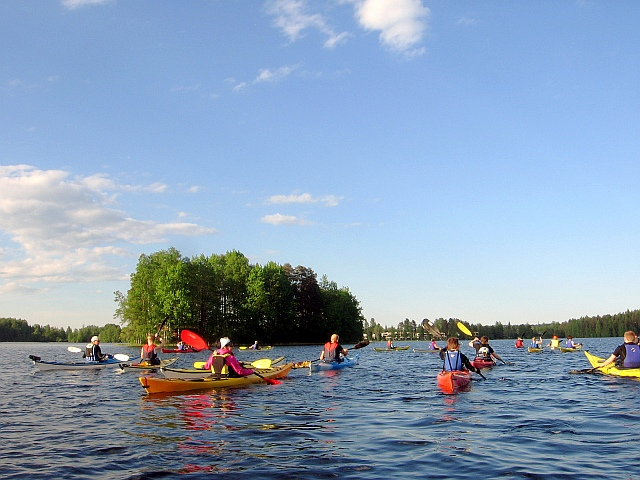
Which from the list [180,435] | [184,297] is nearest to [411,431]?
[180,435]

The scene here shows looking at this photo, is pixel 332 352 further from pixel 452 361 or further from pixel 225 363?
pixel 452 361

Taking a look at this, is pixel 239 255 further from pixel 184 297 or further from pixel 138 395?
pixel 138 395

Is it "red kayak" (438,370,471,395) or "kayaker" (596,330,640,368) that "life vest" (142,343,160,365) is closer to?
"red kayak" (438,370,471,395)

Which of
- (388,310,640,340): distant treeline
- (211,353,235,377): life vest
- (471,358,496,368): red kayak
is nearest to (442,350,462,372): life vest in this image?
(211,353,235,377): life vest

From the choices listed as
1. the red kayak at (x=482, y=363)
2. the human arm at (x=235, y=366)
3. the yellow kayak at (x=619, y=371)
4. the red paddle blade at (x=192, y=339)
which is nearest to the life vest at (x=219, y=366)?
the human arm at (x=235, y=366)

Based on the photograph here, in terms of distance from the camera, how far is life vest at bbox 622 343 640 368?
63.8 ft

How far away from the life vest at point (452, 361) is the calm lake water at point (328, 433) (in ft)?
3.27

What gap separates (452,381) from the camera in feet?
55.2

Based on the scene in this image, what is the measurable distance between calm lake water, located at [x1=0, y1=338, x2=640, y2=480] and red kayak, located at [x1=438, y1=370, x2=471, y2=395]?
1.16ft

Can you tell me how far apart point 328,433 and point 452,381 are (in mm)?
7128

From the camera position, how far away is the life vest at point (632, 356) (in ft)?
63.8

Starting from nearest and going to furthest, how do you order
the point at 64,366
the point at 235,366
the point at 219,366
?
the point at 219,366, the point at 235,366, the point at 64,366

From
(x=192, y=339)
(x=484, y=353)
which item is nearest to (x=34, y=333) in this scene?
(x=192, y=339)

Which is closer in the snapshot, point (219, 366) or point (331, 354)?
point (219, 366)
